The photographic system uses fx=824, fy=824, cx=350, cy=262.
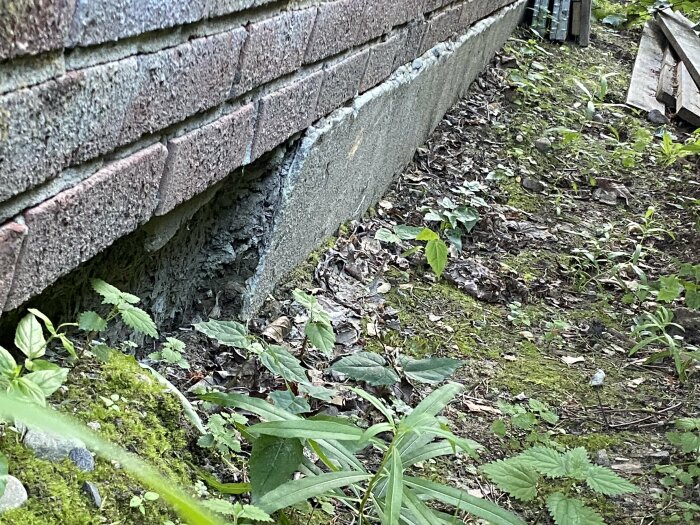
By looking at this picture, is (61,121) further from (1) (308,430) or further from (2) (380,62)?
(2) (380,62)

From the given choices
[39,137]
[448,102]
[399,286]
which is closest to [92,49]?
[39,137]

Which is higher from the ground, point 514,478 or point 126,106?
point 126,106

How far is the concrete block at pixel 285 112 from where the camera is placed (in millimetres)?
2277

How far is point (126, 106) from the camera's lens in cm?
157

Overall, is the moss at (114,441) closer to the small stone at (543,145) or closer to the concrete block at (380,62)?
the concrete block at (380,62)

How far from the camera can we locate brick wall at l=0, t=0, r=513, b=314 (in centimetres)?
130

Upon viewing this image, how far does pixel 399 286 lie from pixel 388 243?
325mm

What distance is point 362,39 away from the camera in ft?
9.35

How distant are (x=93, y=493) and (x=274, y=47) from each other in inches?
47.5

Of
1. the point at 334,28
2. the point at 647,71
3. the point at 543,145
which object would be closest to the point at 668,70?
the point at 647,71

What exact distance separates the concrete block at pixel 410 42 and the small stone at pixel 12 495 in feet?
7.93

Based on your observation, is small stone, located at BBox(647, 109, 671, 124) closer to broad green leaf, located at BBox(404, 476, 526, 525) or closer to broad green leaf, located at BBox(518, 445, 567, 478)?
broad green leaf, located at BBox(518, 445, 567, 478)

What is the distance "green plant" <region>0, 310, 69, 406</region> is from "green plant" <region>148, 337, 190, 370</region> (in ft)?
1.53

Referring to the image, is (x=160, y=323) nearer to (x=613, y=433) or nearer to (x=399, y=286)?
(x=399, y=286)
